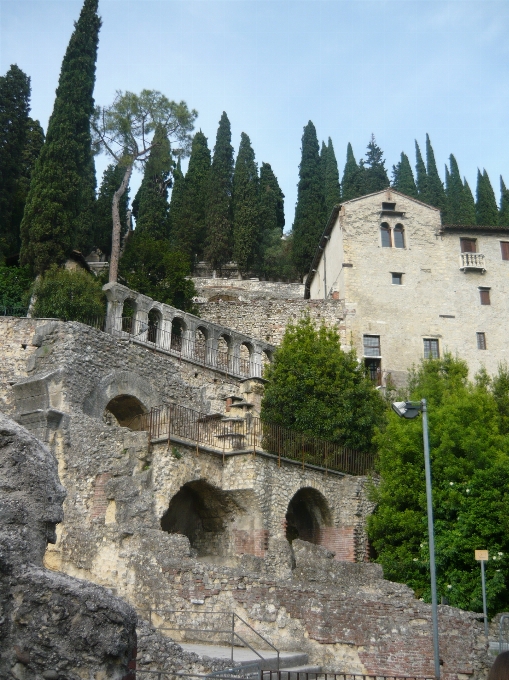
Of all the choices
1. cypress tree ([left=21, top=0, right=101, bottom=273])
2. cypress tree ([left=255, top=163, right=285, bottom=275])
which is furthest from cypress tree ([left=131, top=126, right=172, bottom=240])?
cypress tree ([left=21, top=0, right=101, bottom=273])

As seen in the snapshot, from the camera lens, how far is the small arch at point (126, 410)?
23.1 meters

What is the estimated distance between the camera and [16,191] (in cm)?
3625

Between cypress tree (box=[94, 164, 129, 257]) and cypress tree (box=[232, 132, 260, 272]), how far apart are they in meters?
7.77

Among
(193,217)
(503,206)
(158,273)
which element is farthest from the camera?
(503,206)

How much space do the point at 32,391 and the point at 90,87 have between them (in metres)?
19.2

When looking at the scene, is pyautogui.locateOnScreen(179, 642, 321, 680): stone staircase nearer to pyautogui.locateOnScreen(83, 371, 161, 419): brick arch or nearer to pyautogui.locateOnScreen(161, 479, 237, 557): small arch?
pyautogui.locateOnScreen(161, 479, 237, 557): small arch

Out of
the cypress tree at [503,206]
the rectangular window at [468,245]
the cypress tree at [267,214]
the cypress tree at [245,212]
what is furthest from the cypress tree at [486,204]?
the rectangular window at [468,245]

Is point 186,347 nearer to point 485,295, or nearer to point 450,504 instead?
point 450,504

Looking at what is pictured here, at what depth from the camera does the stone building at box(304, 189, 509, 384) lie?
36438 millimetres

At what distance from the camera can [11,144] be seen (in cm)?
3591

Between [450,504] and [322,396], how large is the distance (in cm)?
769

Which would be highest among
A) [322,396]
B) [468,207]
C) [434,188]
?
[434,188]

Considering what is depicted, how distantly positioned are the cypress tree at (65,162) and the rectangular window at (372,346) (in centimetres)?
1462

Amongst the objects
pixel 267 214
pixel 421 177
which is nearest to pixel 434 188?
pixel 421 177
